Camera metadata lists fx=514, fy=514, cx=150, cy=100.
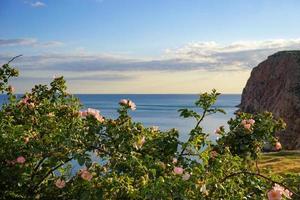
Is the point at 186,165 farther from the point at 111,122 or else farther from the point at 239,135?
the point at 239,135

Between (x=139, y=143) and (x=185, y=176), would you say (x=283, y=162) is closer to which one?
(x=139, y=143)

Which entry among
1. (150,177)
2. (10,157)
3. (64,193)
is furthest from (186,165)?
(10,157)

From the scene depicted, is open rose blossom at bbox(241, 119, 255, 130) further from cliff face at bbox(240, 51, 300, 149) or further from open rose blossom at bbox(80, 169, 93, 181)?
cliff face at bbox(240, 51, 300, 149)

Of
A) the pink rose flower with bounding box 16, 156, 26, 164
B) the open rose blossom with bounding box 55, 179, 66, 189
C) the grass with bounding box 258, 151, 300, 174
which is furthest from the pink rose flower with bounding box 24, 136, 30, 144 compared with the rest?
the grass with bounding box 258, 151, 300, 174

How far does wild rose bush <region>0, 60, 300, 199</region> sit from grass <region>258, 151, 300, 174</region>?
25345mm

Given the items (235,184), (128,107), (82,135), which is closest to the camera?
(82,135)

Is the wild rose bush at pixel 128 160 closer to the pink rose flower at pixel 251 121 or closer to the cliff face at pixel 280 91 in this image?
the pink rose flower at pixel 251 121

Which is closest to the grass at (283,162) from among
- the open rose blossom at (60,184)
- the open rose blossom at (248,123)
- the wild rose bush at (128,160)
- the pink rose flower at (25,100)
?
the open rose blossom at (248,123)

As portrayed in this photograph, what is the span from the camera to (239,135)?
30.5ft

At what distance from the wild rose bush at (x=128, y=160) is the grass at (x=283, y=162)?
83.2 ft

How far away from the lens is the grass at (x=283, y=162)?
3397cm

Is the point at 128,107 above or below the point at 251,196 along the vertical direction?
above

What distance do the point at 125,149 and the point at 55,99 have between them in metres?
4.82

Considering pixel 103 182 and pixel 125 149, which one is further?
pixel 125 149
